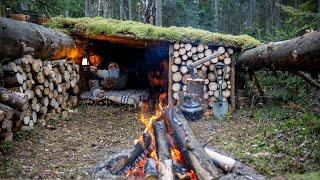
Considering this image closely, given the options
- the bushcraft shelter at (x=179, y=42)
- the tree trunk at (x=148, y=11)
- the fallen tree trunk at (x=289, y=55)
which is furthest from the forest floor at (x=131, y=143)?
the tree trunk at (x=148, y=11)

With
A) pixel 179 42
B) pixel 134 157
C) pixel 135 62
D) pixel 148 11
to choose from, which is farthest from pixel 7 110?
pixel 148 11

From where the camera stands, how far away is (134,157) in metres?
5.32

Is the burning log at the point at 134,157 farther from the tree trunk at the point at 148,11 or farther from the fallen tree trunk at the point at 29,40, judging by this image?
the tree trunk at the point at 148,11

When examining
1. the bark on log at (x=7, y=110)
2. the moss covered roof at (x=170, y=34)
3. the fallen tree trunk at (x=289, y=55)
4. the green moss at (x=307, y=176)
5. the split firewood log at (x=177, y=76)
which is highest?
the moss covered roof at (x=170, y=34)

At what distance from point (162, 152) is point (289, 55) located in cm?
318

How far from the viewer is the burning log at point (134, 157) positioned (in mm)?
5062

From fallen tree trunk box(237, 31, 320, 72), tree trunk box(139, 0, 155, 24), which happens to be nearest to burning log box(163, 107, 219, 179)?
fallen tree trunk box(237, 31, 320, 72)

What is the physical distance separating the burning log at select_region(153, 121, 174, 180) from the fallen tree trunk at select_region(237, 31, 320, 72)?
2778 millimetres

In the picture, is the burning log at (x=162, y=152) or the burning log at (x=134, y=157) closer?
the burning log at (x=162, y=152)

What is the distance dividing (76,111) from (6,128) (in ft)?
13.3

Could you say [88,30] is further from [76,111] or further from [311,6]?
[311,6]

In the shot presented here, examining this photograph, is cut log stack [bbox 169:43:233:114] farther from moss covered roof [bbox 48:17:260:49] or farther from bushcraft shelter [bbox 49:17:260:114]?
moss covered roof [bbox 48:17:260:49]

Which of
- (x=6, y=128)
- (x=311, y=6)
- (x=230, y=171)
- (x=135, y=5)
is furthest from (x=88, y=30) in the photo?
(x=135, y=5)

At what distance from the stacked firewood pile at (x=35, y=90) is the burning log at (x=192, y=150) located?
2960 millimetres
